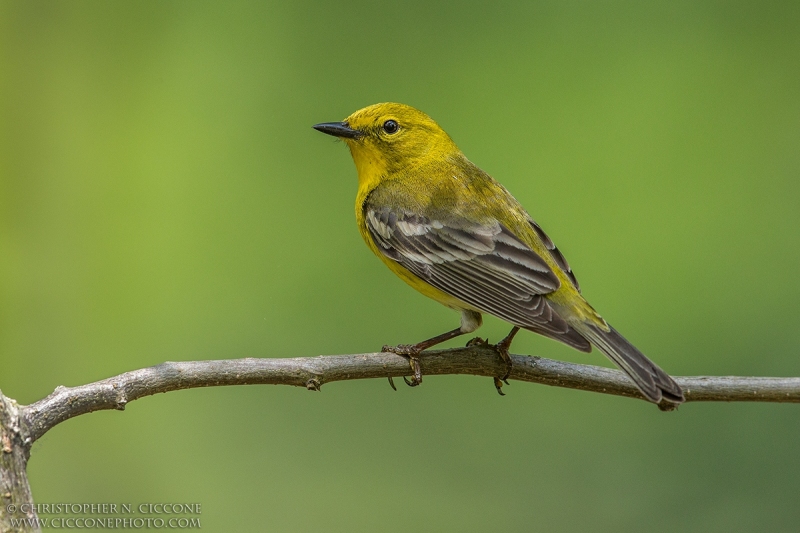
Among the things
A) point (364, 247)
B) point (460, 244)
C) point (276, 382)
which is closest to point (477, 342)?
point (460, 244)

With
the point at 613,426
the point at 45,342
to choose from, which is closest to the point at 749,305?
the point at 613,426

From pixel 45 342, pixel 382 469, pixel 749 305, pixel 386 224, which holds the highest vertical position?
pixel 386 224

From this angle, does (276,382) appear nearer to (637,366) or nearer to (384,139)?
(637,366)

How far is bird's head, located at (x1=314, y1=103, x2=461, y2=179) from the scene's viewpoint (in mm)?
4863

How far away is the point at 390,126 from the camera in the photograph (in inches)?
193

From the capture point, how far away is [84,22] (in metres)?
6.65

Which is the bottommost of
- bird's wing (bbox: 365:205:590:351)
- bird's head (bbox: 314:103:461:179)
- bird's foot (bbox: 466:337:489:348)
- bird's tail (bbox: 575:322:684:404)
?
bird's tail (bbox: 575:322:684:404)

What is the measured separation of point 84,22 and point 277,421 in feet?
12.3

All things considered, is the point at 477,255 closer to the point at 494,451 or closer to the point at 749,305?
the point at 494,451

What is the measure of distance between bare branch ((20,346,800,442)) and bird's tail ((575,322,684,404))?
115 mm

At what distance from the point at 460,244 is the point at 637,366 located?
132 cm

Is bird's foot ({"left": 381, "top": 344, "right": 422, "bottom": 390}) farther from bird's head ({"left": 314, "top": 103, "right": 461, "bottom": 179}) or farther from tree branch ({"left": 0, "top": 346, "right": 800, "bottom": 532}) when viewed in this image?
bird's head ({"left": 314, "top": 103, "right": 461, "bottom": 179})

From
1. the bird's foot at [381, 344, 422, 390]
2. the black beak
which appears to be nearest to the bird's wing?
the bird's foot at [381, 344, 422, 390]

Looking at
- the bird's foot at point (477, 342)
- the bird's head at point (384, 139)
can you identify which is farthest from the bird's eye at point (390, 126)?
the bird's foot at point (477, 342)
